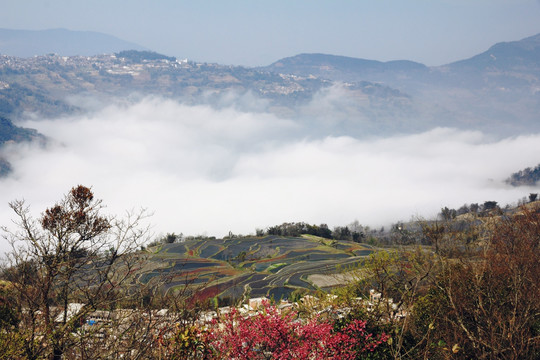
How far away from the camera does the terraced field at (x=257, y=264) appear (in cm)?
4125

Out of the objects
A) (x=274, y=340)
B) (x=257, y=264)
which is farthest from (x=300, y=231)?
(x=274, y=340)

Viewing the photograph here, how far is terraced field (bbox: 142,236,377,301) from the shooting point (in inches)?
1624

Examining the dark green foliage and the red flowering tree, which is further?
the dark green foliage

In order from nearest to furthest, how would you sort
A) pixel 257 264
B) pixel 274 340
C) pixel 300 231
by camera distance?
pixel 274 340, pixel 257 264, pixel 300 231

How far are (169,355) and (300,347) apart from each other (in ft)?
15.6

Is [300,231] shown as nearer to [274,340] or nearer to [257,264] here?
[257,264]

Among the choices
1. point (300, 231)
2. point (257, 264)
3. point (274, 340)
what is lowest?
point (257, 264)

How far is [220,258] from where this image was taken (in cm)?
5881

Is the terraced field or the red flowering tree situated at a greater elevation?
the red flowering tree

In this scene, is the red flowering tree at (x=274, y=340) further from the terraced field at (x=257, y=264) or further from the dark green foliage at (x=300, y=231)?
the dark green foliage at (x=300, y=231)

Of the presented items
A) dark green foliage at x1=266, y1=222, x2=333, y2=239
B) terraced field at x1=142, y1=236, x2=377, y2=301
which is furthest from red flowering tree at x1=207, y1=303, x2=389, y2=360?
dark green foliage at x1=266, y1=222, x2=333, y2=239

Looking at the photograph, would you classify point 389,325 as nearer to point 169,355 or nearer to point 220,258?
point 169,355

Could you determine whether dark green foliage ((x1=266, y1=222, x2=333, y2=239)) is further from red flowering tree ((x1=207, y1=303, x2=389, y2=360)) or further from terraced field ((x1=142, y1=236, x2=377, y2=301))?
red flowering tree ((x1=207, y1=303, x2=389, y2=360))

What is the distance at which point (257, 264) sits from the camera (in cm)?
5297
